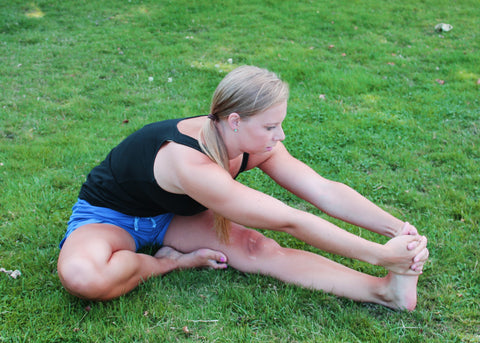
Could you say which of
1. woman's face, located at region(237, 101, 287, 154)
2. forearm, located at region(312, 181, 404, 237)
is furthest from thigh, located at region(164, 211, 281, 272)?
woman's face, located at region(237, 101, 287, 154)

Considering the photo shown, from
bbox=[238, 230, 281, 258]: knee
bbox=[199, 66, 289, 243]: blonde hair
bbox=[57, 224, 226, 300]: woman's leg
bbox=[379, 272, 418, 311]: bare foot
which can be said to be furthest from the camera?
bbox=[238, 230, 281, 258]: knee

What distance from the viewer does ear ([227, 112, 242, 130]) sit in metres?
2.40

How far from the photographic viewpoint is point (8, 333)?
2.44 m

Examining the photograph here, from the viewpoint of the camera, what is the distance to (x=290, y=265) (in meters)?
2.84

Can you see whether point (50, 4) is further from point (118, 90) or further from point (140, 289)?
point (140, 289)

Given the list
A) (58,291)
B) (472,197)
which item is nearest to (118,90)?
(58,291)

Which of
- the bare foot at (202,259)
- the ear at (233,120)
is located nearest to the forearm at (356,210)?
the bare foot at (202,259)

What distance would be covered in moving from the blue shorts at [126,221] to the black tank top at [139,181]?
0.04 meters

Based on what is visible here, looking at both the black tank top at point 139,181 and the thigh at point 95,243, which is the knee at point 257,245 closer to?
the black tank top at point 139,181

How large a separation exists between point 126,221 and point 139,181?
37 centimetres

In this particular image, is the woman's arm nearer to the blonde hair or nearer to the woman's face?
the blonde hair

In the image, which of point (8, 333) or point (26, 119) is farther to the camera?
point (26, 119)

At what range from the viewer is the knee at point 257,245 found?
292cm

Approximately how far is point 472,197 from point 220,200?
7.85 ft
